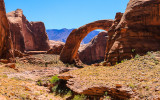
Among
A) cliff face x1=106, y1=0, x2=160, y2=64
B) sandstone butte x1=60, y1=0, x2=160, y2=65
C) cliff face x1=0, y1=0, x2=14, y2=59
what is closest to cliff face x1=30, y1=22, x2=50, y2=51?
cliff face x1=0, y1=0, x2=14, y2=59

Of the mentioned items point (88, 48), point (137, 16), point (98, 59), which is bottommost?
point (98, 59)

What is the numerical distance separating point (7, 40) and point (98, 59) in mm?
26574

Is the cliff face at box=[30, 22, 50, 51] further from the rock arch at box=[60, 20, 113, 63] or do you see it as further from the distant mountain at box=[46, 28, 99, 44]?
the distant mountain at box=[46, 28, 99, 44]

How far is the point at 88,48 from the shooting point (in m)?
42.0

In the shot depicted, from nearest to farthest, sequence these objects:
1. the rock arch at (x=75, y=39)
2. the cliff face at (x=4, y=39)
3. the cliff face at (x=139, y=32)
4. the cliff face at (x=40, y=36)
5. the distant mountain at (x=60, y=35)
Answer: the cliff face at (x=139, y=32) < the cliff face at (x=4, y=39) < the rock arch at (x=75, y=39) < the cliff face at (x=40, y=36) < the distant mountain at (x=60, y=35)

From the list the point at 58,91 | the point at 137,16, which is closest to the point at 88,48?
the point at 137,16

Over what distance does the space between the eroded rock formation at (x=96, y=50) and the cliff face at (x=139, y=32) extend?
26.9 m

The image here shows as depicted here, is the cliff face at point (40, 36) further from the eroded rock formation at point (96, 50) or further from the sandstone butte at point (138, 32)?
the sandstone butte at point (138, 32)

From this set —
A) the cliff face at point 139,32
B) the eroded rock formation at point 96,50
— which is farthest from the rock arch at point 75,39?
the eroded rock formation at point 96,50

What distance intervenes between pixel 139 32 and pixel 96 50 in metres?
28.6

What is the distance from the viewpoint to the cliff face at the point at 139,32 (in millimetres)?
11562

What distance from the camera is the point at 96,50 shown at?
40531 millimetres

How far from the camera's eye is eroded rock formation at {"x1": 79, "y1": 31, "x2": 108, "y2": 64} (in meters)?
39.8

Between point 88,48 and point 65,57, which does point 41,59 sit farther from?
point 88,48
